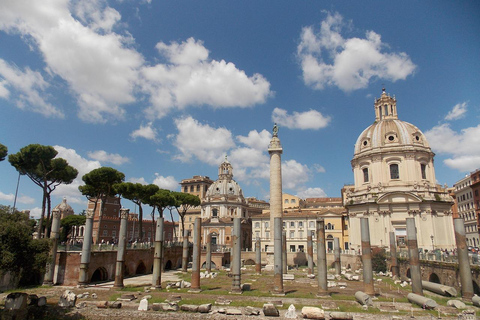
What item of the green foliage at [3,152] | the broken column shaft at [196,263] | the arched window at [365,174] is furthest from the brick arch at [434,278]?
the green foliage at [3,152]

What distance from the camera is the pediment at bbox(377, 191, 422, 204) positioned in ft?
155

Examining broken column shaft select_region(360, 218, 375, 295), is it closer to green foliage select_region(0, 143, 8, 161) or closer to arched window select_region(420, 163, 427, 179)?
arched window select_region(420, 163, 427, 179)

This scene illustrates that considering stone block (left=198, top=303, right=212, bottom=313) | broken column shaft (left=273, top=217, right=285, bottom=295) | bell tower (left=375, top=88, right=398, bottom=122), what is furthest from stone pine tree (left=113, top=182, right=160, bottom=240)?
bell tower (left=375, top=88, right=398, bottom=122)

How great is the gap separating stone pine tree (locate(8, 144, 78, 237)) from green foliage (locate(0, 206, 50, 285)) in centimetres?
1365

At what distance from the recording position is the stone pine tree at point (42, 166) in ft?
125

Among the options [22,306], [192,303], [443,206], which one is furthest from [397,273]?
[22,306]

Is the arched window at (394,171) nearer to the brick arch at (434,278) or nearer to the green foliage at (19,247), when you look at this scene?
the brick arch at (434,278)

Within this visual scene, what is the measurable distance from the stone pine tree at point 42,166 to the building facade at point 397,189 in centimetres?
3975

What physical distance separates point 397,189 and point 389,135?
8.21m

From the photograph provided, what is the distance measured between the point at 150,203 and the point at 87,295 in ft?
105

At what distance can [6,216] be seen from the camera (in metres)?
23.4

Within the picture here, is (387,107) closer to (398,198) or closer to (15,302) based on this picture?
(398,198)

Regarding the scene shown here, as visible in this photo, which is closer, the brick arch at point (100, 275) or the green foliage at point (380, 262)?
the brick arch at point (100, 275)

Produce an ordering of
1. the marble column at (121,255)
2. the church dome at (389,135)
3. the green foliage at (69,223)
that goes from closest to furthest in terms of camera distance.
Result: the marble column at (121,255) < the church dome at (389,135) < the green foliage at (69,223)
